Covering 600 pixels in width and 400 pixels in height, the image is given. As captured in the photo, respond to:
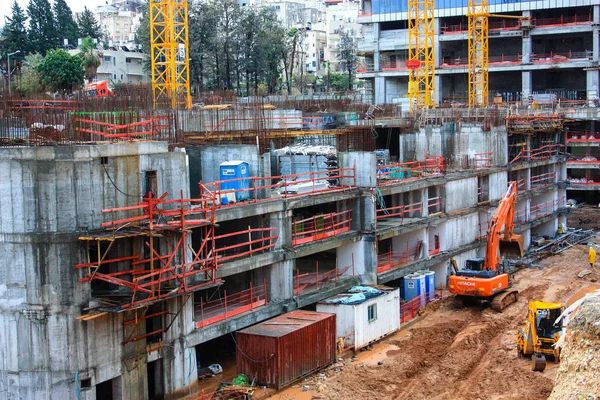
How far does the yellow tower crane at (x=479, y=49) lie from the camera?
79.4 metres

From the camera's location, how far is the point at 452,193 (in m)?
45.3

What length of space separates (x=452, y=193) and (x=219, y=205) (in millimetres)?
19041

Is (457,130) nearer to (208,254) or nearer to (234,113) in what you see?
(234,113)

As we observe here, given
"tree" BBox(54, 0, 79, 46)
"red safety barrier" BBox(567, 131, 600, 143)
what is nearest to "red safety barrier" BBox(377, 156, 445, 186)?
"red safety barrier" BBox(567, 131, 600, 143)

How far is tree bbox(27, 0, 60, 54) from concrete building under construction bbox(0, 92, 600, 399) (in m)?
56.4

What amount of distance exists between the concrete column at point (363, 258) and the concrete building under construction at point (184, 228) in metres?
0.06

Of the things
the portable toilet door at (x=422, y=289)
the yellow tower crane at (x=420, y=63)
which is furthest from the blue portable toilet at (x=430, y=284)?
the yellow tower crane at (x=420, y=63)

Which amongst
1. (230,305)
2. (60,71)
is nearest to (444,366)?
(230,305)

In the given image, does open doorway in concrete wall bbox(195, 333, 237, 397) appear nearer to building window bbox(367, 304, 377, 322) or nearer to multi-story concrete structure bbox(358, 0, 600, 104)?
building window bbox(367, 304, 377, 322)

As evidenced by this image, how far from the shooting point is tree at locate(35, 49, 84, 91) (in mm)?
73125

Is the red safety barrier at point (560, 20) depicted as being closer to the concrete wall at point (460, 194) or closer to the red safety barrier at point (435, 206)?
the concrete wall at point (460, 194)

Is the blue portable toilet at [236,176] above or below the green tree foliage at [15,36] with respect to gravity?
below

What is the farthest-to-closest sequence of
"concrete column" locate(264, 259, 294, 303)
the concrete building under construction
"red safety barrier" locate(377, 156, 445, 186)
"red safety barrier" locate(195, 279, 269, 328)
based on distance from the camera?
"red safety barrier" locate(377, 156, 445, 186), "concrete column" locate(264, 259, 294, 303), "red safety barrier" locate(195, 279, 269, 328), the concrete building under construction

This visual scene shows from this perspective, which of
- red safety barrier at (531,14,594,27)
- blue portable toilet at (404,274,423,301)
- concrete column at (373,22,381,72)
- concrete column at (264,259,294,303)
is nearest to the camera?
concrete column at (264,259,294,303)
